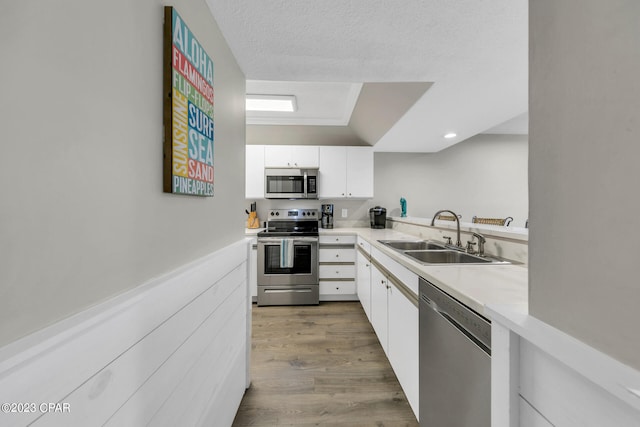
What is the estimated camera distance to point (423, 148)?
3.69 metres

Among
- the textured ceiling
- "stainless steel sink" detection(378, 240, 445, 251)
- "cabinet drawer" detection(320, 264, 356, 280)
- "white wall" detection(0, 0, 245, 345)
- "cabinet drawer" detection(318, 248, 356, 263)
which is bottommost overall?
"cabinet drawer" detection(320, 264, 356, 280)

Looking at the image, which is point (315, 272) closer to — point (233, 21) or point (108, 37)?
point (233, 21)

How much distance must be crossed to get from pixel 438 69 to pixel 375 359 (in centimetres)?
209

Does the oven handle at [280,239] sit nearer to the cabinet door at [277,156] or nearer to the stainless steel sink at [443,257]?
the cabinet door at [277,156]

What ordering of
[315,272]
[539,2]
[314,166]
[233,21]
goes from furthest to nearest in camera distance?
[314,166]
[315,272]
[233,21]
[539,2]

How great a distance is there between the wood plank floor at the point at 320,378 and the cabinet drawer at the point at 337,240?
2.96ft

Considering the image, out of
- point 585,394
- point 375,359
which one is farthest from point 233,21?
point 375,359

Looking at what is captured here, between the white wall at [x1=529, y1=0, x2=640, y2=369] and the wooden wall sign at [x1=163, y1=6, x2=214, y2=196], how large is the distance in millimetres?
998

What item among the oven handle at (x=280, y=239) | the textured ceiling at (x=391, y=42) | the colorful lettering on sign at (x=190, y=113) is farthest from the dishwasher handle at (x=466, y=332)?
the oven handle at (x=280, y=239)

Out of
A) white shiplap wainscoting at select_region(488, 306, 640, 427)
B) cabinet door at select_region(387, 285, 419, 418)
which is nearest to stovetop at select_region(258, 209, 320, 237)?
cabinet door at select_region(387, 285, 419, 418)

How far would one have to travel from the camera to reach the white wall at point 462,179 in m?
3.94

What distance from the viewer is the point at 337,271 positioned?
3207 mm

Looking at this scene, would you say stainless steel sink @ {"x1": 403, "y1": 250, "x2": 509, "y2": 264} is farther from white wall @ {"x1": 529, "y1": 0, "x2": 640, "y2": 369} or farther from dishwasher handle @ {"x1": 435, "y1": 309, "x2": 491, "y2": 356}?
white wall @ {"x1": 529, "y1": 0, "x2": 640, "y2": 369}

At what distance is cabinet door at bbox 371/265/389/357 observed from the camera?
192 centimetres
